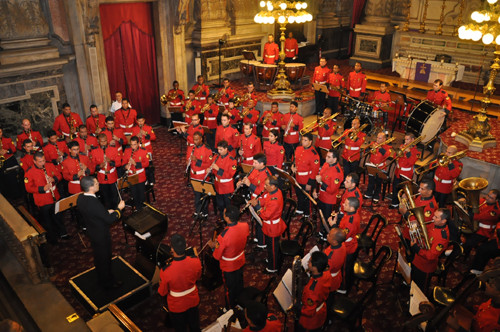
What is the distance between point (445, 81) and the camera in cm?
1457

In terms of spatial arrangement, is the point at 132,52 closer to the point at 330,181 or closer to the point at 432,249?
the point at 330,181

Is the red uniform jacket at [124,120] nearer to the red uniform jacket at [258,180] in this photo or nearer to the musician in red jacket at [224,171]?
the musician in red jacket at [224,171]

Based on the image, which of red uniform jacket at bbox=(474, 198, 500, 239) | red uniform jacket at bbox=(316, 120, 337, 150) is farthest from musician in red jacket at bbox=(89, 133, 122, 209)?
red uniform jacket at bbox=(474, 198, 500, 239)

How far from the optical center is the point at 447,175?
26.7ft

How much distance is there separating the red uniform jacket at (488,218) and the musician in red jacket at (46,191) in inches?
309

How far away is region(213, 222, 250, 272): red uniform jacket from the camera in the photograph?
5.46 m

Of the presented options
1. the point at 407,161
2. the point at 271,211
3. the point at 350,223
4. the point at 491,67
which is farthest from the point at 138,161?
the point at 491,67

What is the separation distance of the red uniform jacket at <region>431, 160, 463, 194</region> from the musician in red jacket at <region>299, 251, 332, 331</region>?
467 centimetres

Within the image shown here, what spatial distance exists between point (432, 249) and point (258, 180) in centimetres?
308

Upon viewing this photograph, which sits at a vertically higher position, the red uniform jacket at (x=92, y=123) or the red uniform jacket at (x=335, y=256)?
the red uniform jacket at (x=92, y=123)

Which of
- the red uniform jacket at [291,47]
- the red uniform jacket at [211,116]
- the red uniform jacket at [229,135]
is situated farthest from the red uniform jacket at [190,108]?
the red uniform jacket at [291,47]

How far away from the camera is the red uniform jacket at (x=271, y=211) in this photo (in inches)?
251

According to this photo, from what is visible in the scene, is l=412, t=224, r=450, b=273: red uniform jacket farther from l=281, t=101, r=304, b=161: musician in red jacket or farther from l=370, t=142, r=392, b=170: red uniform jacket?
l=281, t=101, r=304, b=161: musician in red jacket

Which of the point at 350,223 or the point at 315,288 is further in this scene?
the point at 350,223
